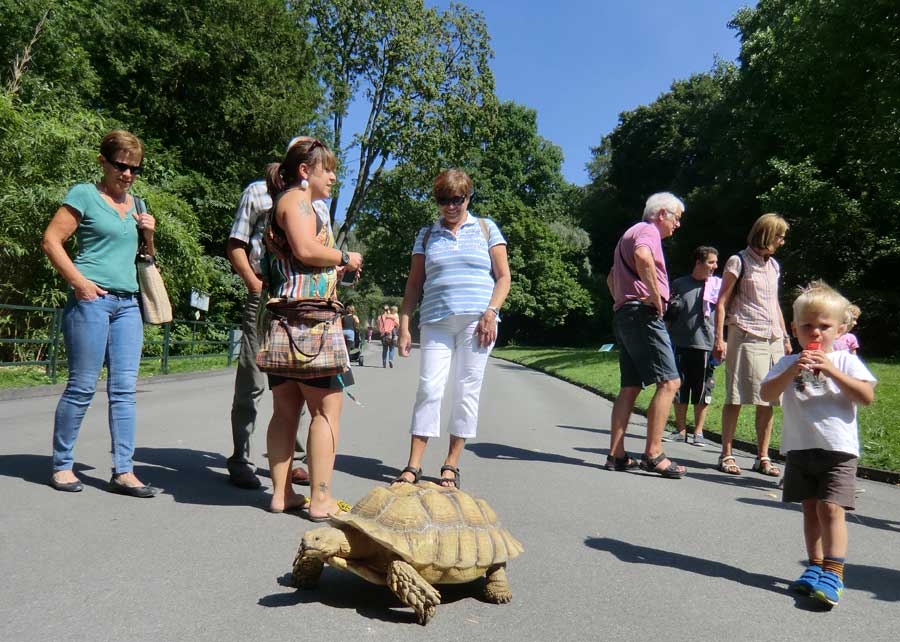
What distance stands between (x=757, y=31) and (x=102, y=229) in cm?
3263

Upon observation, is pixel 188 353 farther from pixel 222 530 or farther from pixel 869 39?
pixel 869 39

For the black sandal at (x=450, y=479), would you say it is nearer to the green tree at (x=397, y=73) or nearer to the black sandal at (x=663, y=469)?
the black sandal at (x=663, y=469)

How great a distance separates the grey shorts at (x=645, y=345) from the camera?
6324 millimetres

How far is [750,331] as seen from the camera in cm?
674

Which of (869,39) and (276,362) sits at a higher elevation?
(869,39)

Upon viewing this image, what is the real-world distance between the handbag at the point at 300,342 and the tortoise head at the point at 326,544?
4.09 ft

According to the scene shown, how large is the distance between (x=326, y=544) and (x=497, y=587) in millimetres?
777

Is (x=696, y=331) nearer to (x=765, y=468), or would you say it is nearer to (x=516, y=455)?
(x=765, y=468)

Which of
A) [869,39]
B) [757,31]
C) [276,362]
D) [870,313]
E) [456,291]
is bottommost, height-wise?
[276,362]

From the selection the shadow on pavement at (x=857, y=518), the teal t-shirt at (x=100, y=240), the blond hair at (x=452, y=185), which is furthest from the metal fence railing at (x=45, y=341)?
the shadow on pavement at (x=857, y=518)

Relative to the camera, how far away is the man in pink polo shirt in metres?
6.28

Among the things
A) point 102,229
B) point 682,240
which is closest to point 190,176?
point 102,229

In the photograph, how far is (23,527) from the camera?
3.92m

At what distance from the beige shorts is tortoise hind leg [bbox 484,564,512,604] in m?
4.13
